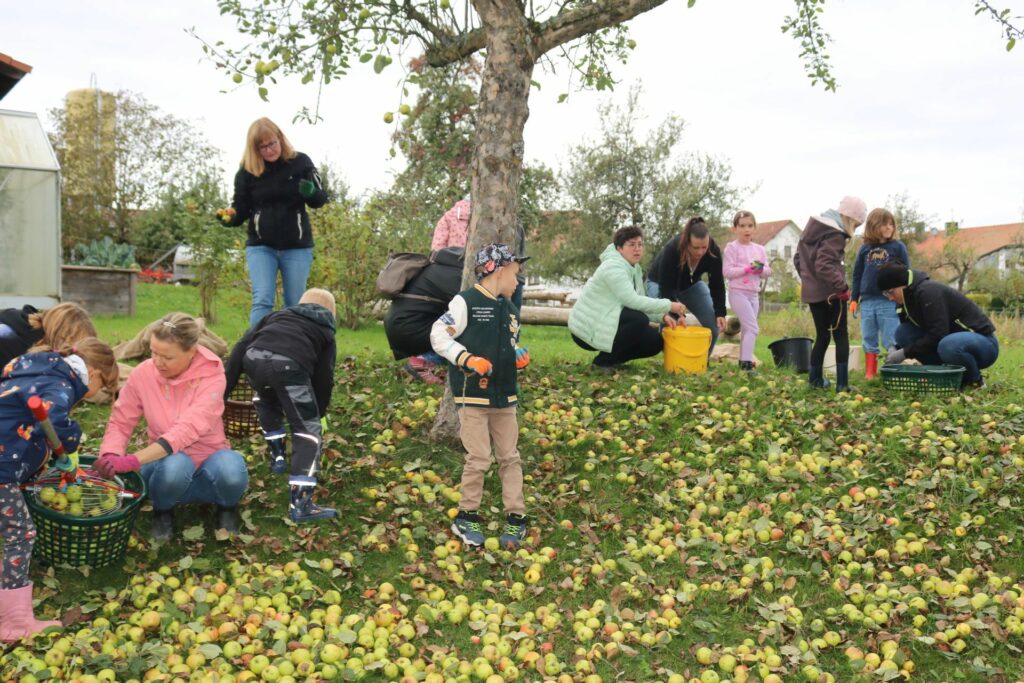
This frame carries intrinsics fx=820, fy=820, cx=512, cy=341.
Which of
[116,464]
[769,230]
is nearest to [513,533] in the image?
[116,464]

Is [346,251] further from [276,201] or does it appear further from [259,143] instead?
[259,143]

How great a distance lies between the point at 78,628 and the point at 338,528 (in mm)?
1581

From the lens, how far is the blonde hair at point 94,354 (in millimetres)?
4121

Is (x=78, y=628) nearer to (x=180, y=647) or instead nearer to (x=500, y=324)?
(x=180, y=647)

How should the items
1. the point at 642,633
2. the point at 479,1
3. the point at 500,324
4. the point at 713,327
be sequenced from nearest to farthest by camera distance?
the point at 642,633, the point at 500,324, the point at 479,1, the point at 713,327

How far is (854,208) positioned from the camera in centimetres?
821

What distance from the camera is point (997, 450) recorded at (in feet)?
20.9

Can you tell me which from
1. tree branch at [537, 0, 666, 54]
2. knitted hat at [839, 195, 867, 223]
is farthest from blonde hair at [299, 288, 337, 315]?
knitted hat at [839, 195, 867, 223]

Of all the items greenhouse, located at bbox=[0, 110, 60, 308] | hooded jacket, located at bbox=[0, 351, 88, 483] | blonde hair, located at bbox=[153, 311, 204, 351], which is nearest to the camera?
hooded jacket, located at bbox=[0, 351, 88, 483]

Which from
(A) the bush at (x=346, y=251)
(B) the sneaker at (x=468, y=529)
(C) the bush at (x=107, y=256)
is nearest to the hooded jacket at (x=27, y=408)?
(B) the sneaker at (x=468, y=529)

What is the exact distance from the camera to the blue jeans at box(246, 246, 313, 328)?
277 inches

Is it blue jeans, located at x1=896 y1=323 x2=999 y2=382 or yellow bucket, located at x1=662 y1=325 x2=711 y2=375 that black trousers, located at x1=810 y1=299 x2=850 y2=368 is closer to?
blue jeans, located at x1=896 y1=323 x2=999 y2=382

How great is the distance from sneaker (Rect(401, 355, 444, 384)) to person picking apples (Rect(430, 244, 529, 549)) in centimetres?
277

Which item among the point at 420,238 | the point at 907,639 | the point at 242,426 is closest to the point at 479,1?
the point at 242,426
